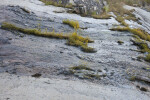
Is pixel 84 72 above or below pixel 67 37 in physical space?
below

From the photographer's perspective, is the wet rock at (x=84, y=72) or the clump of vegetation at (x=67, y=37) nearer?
the wet rock at (x=84, y=72)

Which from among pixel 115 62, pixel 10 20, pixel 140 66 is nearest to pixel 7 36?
pixel 10 20

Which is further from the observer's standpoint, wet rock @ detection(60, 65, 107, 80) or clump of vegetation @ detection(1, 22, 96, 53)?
clump of vegetation @ detection(1, 22, 96, 53)

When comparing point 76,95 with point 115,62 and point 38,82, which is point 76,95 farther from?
point 115,62

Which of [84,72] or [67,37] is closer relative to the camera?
[84,72]

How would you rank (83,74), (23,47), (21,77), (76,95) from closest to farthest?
1. (76,95)
2. (21,77)
3. (83,74)
4. (23,47)

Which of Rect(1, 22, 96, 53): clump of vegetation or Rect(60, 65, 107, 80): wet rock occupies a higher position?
Rect(1, 22, 96, 53): clump of vegetation

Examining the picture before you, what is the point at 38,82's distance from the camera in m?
4.14

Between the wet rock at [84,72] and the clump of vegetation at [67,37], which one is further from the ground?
the clump of vegetation at [67,37]

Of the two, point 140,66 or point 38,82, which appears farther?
point 140,66

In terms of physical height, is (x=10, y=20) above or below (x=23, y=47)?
above

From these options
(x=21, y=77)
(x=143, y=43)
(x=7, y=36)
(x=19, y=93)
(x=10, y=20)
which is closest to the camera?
(x=19, y=93)

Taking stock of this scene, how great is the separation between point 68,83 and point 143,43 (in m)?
6.42

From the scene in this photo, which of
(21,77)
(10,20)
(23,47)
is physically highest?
(10,20)
